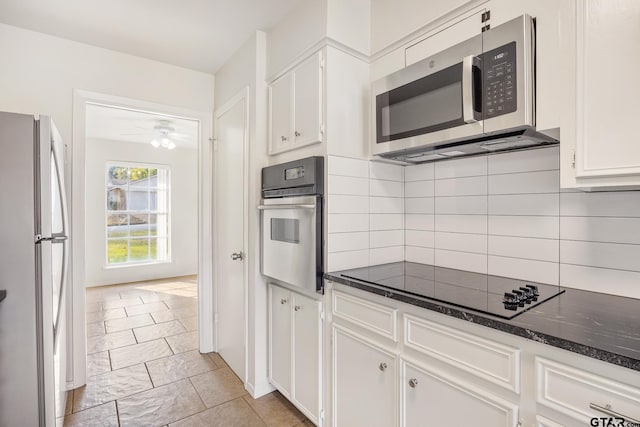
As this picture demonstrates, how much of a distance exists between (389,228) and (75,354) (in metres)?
2.35

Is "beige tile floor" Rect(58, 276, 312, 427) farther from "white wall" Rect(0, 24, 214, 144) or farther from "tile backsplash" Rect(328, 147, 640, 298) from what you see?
"white wall" Rect(0, 24, 214, 144)

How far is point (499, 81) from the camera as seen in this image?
1229mm

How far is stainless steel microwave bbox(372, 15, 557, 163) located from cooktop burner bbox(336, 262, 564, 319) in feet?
2.04

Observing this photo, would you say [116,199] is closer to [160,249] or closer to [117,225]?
[117,225]

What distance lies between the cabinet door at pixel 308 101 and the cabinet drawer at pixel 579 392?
53.5 inches

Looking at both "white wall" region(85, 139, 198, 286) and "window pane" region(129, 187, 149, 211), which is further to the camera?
"window pane" region(129, 187, 149, 211)

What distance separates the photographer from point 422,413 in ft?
4.00

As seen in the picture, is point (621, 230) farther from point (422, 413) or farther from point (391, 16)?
point (391, 16)

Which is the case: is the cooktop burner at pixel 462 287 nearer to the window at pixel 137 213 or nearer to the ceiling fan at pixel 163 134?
the ceiling fan at pixel 163 134

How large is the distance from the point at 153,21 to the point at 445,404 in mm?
2619

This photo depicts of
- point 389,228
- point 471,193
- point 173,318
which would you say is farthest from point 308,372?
point 173,318

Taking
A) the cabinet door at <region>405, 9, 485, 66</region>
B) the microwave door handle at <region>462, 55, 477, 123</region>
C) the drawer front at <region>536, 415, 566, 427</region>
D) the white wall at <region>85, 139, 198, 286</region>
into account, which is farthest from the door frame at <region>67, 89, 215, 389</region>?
the drawer front at <region>536, 415, 566, 427</region>

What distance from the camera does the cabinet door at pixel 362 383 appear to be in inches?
53.5

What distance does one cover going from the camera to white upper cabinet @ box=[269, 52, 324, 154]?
5.78ft
